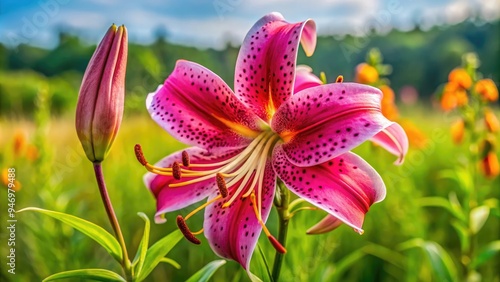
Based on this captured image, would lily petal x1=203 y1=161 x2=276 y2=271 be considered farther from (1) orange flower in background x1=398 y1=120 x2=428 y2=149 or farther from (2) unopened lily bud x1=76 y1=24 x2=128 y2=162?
(1) orange flower in background x1=398 y1=120 x2=428 y2=149

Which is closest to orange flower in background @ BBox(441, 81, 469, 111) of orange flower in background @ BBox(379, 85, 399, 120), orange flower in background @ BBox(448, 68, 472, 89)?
orange flower in background @ BBox(448, 68, 472, 89)

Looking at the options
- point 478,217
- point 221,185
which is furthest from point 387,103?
point 221,185

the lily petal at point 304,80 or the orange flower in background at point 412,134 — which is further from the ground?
the lily petal at point 304,80

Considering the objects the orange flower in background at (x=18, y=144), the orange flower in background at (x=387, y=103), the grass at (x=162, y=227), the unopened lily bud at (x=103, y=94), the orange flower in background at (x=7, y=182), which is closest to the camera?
the unopened lily bud at (x=103, y=94)

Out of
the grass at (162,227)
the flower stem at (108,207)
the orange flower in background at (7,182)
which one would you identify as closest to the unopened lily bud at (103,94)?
the flower stem at (108,207)

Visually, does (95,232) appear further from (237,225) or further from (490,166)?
(490,166)

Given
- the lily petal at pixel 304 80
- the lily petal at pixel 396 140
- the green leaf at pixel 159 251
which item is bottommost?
the green leaf at pixel 159 251

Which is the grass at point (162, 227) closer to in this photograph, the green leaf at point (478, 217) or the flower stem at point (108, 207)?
the green leaf at point (478, 217)
